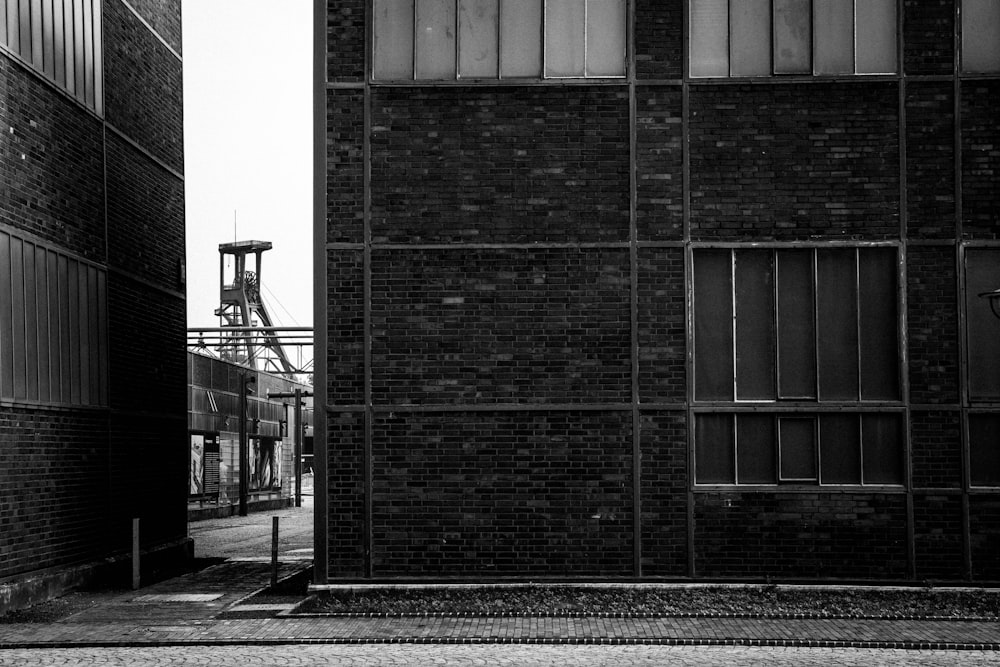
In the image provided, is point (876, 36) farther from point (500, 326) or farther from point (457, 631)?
point (457, 631)

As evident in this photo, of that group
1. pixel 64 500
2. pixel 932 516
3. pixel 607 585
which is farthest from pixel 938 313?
pixel 64 500

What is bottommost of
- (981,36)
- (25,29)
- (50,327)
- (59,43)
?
(50,327)

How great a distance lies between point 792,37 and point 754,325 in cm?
371

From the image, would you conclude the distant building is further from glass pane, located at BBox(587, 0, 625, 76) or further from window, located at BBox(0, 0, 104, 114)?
glass pane, located at BBox(587, 0, 625, 76)

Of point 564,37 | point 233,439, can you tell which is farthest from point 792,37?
point 233,439

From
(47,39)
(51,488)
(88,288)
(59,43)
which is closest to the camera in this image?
(51,488)

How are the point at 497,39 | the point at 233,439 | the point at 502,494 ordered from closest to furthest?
the point at 502,494 → the point at 497,39 → the point at 233,439

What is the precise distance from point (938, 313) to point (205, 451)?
2467cm

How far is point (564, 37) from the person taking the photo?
48.8ft

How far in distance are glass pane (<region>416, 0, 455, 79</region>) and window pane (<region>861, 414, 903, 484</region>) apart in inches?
272

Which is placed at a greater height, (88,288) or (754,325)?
(88,288)

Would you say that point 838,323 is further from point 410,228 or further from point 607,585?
point 410,228

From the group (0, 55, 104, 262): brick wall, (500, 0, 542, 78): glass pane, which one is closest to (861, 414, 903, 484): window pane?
(500, 0, 542, 78): glass pane

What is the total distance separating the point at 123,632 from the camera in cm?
1250
